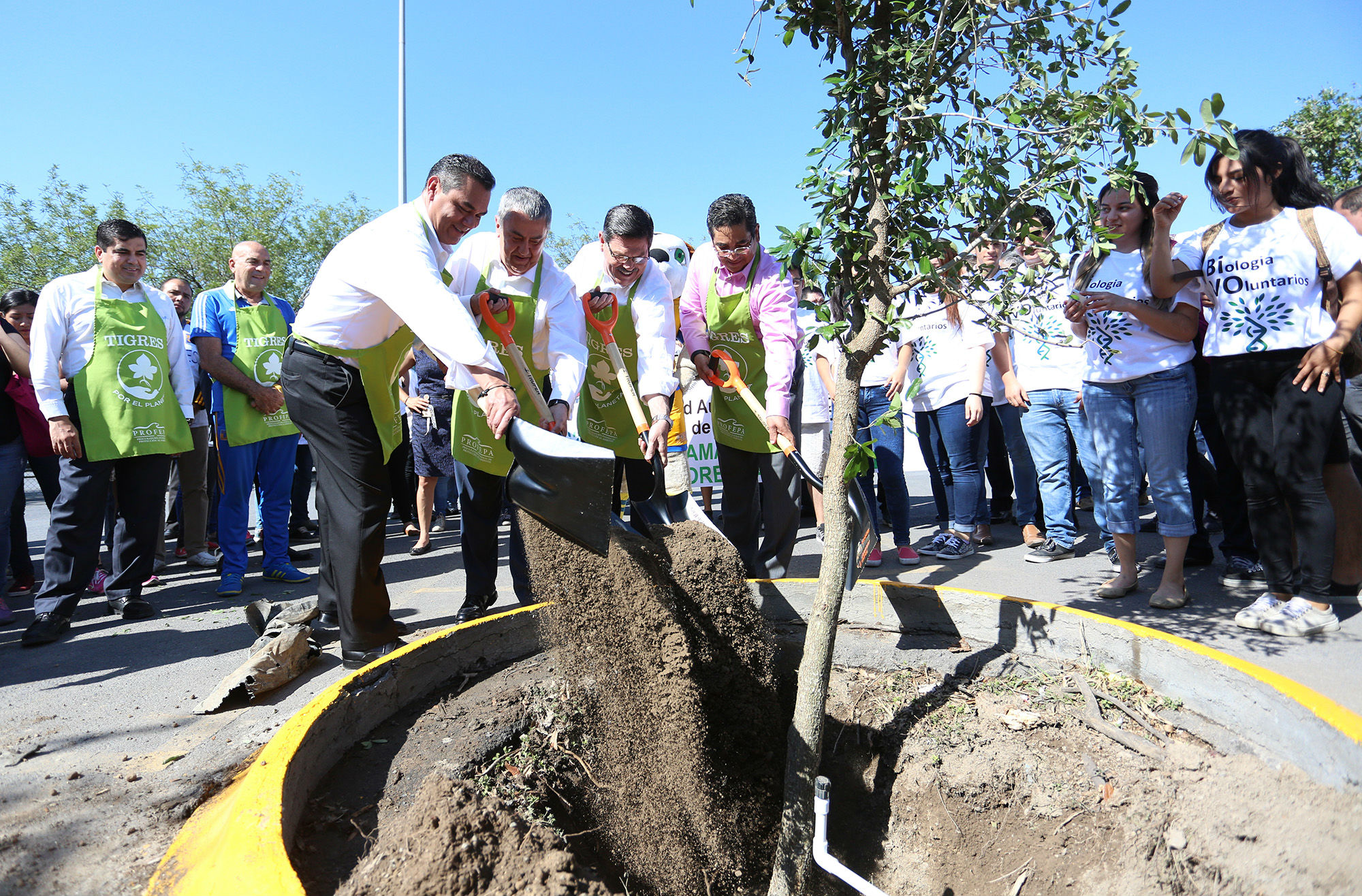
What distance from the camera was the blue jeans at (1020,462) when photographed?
5266 millimetres

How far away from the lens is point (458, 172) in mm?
3000

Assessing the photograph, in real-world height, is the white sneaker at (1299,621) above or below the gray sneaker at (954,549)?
above

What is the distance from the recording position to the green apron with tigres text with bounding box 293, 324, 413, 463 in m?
3.05

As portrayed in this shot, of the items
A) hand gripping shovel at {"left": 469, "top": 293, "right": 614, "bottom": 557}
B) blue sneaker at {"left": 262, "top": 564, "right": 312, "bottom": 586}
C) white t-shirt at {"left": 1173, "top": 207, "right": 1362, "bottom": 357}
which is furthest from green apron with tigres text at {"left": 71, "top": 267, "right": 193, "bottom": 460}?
white t-shirt at {"left": 1173, "top": 207, "right": 1362, "bottom": 357}

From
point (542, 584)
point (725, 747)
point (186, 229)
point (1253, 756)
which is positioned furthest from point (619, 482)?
point (186, 229)

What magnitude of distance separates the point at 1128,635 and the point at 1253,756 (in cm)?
48

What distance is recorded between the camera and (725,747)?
235 centimetres

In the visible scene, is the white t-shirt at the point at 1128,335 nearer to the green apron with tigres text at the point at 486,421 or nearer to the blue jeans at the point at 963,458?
the blue jeans at the point at 963,458

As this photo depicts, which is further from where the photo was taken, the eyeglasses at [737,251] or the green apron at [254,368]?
the green apron at [254,368]

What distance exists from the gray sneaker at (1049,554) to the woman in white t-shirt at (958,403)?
0.43 metres

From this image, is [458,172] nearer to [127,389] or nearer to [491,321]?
[491,321]

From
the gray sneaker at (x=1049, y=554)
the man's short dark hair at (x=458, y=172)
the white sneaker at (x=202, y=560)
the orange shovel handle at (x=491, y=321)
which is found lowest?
the white sneaker at (x=202, y=560)

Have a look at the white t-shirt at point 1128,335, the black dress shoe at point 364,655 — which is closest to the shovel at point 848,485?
the white t-shirt at point 1128,335

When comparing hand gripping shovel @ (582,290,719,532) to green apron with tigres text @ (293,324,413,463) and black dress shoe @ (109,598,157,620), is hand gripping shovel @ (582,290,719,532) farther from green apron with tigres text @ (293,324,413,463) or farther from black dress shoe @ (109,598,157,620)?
black dress shoe @ (109,598,157,620)
